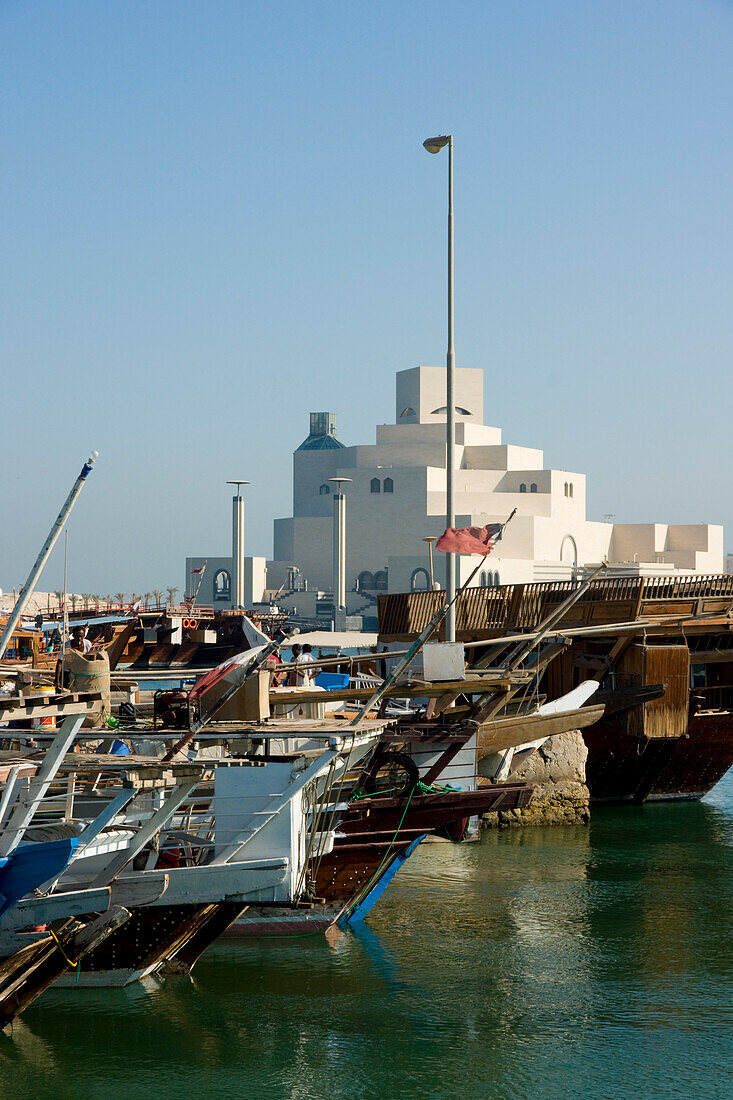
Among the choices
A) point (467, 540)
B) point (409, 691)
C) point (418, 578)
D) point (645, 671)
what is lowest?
point (645, 671)

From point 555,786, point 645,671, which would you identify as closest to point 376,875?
point 555,786

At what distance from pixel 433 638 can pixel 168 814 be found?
64.7 feet

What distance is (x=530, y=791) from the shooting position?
16531mm

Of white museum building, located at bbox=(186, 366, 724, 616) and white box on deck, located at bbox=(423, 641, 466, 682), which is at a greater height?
white museum building, located at bbox=(186, 366, 724, 616)

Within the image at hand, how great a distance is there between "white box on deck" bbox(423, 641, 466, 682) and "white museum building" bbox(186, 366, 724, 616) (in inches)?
2844

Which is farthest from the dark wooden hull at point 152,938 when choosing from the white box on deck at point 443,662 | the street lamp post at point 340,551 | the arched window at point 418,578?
the street lamp post at point 340,551

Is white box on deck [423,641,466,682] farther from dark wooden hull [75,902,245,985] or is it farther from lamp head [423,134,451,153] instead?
lamp head [423,134,451,153]

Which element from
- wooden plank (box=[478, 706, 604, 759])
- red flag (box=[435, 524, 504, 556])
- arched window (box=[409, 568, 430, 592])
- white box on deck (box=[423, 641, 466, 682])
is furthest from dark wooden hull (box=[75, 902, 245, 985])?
arched window (box=[409, 568, 430, 592])

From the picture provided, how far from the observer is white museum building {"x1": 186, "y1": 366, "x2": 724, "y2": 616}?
3826 inches

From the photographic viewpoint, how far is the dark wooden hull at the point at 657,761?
28.0m

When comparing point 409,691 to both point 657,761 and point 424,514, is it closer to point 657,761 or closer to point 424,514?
point 657,761

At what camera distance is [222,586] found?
351 ft

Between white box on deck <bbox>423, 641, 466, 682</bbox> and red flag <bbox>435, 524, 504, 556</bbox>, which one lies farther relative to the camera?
red flag <bbox>435, 524, 504, 556</bbox>

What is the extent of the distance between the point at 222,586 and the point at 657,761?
80671 millimetres
